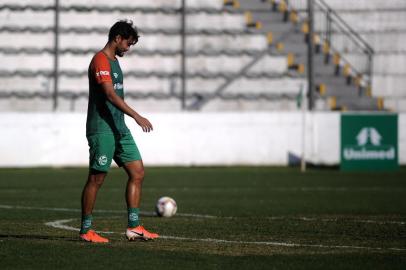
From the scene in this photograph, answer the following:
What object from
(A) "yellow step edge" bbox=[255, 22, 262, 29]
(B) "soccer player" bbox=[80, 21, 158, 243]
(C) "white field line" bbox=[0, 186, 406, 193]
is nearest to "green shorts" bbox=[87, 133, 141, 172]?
(B) "soccer player" bbox=[80, 21, 158, 243]

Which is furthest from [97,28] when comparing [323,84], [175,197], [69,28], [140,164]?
[140,164]

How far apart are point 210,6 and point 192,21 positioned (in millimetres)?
928

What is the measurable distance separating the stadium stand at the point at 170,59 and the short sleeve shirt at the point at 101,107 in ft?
63.7

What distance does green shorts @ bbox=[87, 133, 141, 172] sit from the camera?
10.1 metres

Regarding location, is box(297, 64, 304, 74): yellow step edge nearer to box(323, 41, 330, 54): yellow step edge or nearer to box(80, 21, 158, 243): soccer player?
box(323, 41, 330, 54): yellow step edge

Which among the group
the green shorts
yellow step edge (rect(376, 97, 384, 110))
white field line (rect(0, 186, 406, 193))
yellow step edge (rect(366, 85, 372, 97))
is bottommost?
white field line (rect(0, 186, 406, 193))

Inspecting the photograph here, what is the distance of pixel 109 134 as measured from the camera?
10.2 metres

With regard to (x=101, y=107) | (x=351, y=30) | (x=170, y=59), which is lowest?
(x=101, y=107)

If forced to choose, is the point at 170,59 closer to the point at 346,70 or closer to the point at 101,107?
the point at 346,70

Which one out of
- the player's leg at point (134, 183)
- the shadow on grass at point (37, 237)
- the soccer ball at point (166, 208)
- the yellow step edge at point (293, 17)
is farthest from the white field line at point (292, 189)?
the yellow step edge at point (293, 17)

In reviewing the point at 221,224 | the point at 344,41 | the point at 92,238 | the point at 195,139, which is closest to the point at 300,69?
the point at 344,41

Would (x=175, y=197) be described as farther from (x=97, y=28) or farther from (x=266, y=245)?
(x=97, y=28)

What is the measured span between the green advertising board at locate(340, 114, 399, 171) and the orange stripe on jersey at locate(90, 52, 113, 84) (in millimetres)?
17137

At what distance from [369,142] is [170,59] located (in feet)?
23.5
